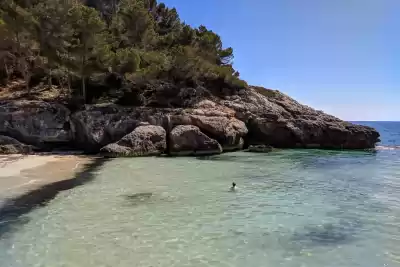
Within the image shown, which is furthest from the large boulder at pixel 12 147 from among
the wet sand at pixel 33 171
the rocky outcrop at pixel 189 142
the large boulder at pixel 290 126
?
the large boulder at pixel 290 126

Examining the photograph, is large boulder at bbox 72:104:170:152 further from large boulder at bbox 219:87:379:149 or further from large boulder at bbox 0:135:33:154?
large boulder at bbox 219:87:379:149

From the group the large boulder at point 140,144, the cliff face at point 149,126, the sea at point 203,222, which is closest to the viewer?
the sea at point 203,222

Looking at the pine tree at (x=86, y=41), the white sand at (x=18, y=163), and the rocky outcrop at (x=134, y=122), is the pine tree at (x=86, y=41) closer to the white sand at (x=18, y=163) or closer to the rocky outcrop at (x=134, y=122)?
the rocky outcrop at (x=134, y=122)

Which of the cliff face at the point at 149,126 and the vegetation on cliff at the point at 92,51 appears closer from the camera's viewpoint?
the cliff face at the point at 149,126

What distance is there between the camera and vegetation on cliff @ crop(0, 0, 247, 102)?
2997 cm

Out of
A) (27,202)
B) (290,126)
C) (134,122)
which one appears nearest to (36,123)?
(134,122)

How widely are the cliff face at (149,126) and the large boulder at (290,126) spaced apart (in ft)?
0.34

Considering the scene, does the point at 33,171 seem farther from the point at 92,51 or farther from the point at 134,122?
the point at 92,51

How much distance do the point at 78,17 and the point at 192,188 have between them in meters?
23.0

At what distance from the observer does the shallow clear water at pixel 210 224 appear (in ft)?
25.5

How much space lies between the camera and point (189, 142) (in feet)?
90.1

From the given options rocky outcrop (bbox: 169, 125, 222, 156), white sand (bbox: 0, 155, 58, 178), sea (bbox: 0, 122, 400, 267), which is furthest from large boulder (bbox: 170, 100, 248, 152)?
sea (bbox: 0, 122, 400, 267)

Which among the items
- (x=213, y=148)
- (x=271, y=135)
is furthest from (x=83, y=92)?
(x=271, y=135)

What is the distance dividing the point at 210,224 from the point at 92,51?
24645 millimetres
